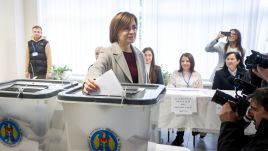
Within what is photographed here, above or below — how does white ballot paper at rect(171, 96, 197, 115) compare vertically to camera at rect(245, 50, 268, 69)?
below

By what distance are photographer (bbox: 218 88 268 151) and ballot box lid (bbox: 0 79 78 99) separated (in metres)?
0.71

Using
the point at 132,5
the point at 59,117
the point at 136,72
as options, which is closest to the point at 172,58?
the point at 132,5

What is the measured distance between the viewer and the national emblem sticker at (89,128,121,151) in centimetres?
87

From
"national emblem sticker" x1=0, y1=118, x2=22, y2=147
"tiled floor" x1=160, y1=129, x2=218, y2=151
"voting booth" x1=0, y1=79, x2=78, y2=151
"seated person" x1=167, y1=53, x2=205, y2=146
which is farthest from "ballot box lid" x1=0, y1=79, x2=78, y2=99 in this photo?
"seated person" x1=167, y1=53, x2=205, y2=146

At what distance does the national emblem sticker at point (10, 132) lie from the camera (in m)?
Result: 0.99

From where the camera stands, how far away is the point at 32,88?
1080 millimetres

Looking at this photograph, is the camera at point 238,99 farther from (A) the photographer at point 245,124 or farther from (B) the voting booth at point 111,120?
(B) the voting booth at point 111,120

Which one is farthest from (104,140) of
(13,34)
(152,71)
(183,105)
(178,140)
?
(13,34)

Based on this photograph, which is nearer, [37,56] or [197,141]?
[197,141]

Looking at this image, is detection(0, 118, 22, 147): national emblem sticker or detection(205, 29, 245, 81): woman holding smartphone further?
detection(205, 29, 245, 81): woman holding smartphone

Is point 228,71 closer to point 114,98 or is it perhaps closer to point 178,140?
point 178,140

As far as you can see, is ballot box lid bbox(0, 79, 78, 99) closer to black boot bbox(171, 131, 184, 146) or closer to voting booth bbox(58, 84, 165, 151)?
voting booth bbox(58, 84, 165, 151)

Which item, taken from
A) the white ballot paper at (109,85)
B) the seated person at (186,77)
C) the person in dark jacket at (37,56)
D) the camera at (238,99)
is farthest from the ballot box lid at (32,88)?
the person in dark jacket at (37,56)

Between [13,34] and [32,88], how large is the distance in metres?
3.89
